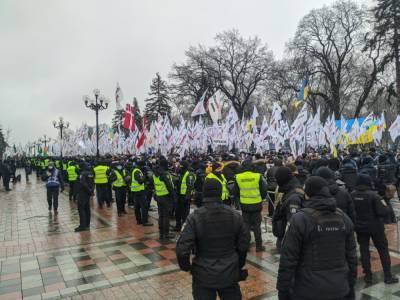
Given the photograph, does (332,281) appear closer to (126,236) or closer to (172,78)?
(126,236)

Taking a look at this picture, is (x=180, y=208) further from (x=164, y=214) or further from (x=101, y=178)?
(x=101, y=178)

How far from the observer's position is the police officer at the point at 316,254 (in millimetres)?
3012

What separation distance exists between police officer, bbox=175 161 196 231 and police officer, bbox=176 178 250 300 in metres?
5.38

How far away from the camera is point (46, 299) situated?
524 centimetres

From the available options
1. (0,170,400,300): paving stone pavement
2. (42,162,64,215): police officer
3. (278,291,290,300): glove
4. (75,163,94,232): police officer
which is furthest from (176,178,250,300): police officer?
(42,162,64,215): police officer

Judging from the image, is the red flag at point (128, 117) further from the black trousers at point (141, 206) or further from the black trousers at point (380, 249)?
the black trousers at point (380, 249)

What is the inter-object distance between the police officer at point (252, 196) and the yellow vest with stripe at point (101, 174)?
7.24 meters

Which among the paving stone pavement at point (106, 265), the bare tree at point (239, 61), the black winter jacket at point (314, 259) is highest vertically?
the bare tree at point (239, 61)

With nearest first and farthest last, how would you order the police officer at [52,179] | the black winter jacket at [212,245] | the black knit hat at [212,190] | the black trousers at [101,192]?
1. the black winter jacket at [212,245]
2. the black knit hat at [212,190]
3. the police officer at [52,179]
4. the black trousers at [101,192]

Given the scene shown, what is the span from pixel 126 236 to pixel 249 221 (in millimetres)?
3412

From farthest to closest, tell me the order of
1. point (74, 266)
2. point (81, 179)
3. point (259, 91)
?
1. point (259, 91)
2. point (81, 179)
3. point (74, 266)

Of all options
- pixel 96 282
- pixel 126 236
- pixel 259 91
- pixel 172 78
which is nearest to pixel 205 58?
pixel 172 78

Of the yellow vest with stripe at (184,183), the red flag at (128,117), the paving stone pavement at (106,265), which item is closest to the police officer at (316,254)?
the paving stone pavement at (106,265)

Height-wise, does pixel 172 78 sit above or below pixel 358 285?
above
